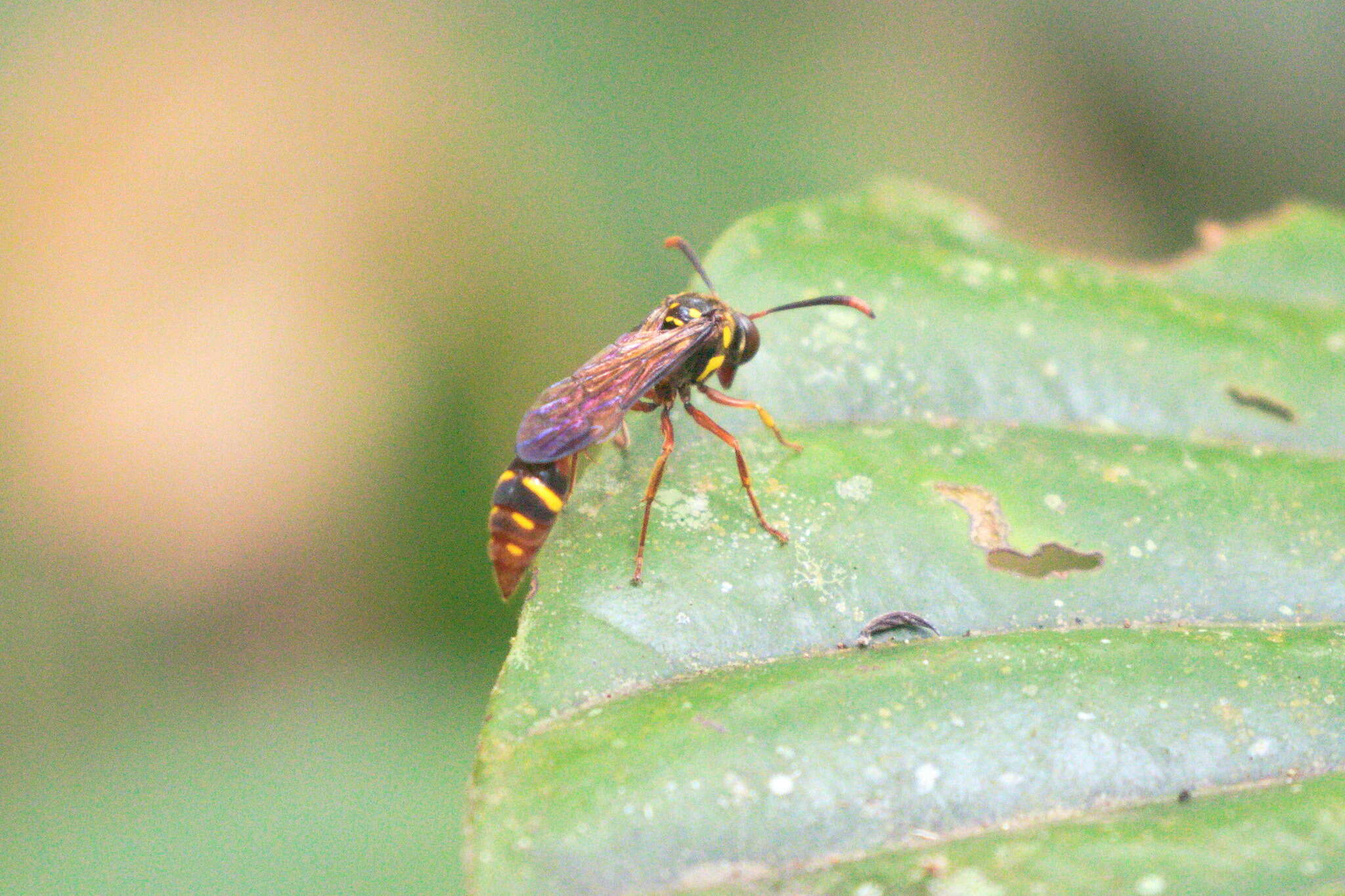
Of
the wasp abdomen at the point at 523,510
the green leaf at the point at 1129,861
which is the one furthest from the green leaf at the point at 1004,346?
the green leaf at the point at 1129,861

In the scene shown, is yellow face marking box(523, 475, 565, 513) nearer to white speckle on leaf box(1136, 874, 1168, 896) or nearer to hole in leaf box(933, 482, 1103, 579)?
hole in leaf box(933, 482, 1103, 579)

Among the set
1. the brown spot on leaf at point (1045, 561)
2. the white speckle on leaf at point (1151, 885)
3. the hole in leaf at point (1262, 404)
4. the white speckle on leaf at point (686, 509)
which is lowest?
the white speckle on leaf at point (1151, 885)

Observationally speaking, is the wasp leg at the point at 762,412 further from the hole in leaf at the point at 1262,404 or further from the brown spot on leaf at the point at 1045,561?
the hole in leaf at the point at 1262,404

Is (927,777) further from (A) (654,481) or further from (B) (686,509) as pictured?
(A) (654,481)

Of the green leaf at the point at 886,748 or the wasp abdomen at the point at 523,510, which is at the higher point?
the wasp abdomen at the point at 523,510

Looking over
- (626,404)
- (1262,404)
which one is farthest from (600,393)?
(1262,404)

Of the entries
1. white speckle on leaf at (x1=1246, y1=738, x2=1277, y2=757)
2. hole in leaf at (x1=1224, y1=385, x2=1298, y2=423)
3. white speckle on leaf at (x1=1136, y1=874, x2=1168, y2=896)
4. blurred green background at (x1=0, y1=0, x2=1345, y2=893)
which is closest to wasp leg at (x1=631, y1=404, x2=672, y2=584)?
white speckle on leaf at (x1=1136, y1=874, x2=1168, y2=896)
